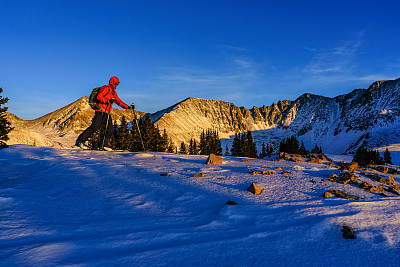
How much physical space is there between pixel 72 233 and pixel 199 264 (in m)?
1.89

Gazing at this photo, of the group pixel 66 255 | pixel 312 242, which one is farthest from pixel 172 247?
pixel 312 242

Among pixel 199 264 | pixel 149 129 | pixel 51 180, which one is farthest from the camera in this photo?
pixel 149 129

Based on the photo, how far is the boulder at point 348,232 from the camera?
3.09m

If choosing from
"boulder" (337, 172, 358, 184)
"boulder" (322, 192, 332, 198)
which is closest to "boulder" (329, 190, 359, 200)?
"boulder" (322, 192, 332, 198)

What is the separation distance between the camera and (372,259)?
8.55ft

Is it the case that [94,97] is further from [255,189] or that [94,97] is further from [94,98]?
[255,189]

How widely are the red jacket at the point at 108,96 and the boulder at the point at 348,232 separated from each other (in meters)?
12.9

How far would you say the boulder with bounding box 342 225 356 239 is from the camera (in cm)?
309

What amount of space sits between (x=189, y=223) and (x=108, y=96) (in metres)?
11.6

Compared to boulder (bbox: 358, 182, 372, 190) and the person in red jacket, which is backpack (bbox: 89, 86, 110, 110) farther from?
boulder (bbox: 358, 182, 372, 190)

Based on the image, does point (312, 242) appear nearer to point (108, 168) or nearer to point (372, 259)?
point (372, 259)

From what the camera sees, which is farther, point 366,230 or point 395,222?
point 395,222

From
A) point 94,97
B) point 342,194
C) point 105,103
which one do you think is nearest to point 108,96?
point 105,103

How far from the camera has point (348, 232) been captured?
3.15m
